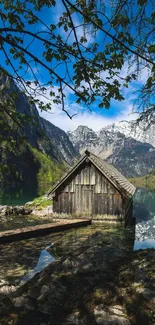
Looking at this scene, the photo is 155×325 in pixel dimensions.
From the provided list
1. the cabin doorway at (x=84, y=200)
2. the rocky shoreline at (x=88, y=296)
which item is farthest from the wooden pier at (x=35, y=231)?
the rocky shoreline at (x=88, y=296)

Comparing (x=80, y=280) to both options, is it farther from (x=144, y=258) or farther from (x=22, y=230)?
(x=22, y=230)

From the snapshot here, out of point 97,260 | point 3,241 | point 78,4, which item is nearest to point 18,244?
point 3,241

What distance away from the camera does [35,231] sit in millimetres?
17688

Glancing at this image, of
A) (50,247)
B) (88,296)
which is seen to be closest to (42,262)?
(50,247)

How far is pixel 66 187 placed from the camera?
23.8m

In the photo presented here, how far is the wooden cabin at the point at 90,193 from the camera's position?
73.5 feet

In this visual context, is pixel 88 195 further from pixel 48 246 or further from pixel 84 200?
pixel 48 246

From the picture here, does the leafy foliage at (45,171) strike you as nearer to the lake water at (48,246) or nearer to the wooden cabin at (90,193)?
the wooden cabin at (90,193)

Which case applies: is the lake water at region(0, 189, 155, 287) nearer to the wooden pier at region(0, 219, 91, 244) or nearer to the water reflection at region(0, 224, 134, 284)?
the water reflection at region(0, 224, 134, 284)

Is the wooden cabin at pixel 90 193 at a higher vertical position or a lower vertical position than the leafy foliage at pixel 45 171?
lower

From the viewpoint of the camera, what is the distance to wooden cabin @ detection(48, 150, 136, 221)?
22391 millimetres

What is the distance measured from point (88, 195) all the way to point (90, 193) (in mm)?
272

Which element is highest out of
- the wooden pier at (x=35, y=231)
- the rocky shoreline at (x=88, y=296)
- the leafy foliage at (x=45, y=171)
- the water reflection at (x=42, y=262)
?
the leafy foliage at (x=45, y=171)

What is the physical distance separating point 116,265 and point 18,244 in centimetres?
946
